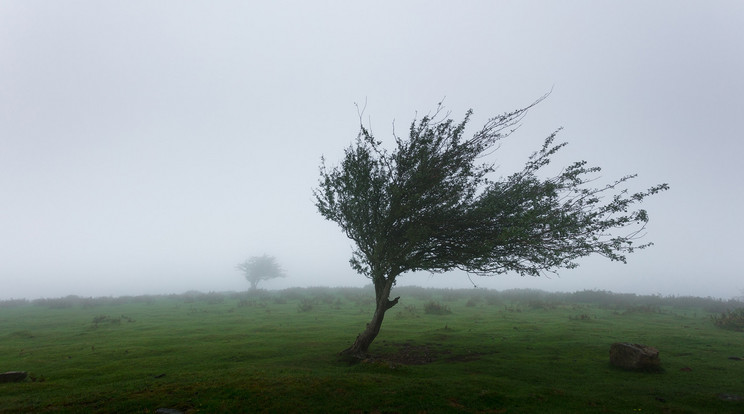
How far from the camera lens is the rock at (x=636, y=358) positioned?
16.1 meters

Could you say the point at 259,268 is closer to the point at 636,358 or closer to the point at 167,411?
the point at 167,411

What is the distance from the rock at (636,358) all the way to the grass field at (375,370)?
477mm

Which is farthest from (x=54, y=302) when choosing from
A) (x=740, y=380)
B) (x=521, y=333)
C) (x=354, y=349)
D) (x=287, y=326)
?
(x=740, y=380)

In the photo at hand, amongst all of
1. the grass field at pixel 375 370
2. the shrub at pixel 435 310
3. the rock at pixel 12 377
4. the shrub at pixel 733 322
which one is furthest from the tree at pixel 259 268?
the shrub at pixel 733 322

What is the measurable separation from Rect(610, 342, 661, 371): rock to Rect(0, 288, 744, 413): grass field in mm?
477

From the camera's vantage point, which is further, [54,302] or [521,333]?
[54,302]

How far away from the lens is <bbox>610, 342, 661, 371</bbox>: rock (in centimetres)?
1608

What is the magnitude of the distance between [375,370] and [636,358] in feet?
41.7

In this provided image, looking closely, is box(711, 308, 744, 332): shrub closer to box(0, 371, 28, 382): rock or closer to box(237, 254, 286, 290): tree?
box(0, 371, 28, 382): rock

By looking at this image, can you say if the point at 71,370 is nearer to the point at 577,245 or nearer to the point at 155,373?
the point at 155,373

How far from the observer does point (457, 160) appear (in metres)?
19.0

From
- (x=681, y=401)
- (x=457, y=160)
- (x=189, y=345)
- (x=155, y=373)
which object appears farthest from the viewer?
(x=189, y=345)

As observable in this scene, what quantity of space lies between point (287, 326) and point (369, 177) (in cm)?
2083

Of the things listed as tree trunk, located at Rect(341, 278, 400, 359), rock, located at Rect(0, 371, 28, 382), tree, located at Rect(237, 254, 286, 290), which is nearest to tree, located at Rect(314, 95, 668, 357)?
tree trunk, located at Rect(341, 278, 400, 359)
